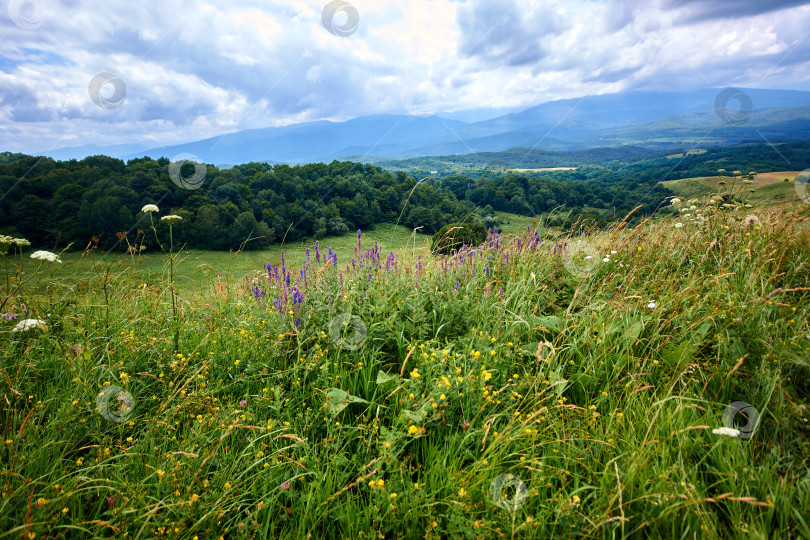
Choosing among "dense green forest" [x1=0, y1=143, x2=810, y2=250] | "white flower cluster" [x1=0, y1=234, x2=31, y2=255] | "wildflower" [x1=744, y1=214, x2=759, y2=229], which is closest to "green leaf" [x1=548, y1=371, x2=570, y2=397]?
"wildflower" [x1=744, y1=214, x2=759, y2=229]

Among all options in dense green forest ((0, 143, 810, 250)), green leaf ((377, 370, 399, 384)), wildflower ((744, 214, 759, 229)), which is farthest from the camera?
dense green forest ((0, 143, 810, 250))

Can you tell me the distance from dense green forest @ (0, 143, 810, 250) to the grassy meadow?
42303 mm

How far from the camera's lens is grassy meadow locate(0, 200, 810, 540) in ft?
5.82

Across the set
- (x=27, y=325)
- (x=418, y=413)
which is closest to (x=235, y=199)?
(x=27, y=325)

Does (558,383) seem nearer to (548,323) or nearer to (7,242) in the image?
(548,323)

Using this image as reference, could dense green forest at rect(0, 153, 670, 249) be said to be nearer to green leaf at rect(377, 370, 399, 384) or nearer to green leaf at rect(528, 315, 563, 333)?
green leaf at rect(528, 315, 563, 333)

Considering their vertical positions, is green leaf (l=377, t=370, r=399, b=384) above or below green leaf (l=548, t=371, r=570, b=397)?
above

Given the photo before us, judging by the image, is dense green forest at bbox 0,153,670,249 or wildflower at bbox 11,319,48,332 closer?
wildflower at bbox 11,319,48,332

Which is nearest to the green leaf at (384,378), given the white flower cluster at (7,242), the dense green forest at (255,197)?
the white flower cluster at (7,242)

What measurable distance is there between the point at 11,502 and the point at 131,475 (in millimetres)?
477

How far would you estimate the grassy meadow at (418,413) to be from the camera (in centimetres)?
177

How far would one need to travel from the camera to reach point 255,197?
57156 mm

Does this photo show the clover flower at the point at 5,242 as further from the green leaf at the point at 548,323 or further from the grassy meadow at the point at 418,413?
the green leaf at the point at 548,323

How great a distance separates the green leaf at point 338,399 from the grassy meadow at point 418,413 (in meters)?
0.02
